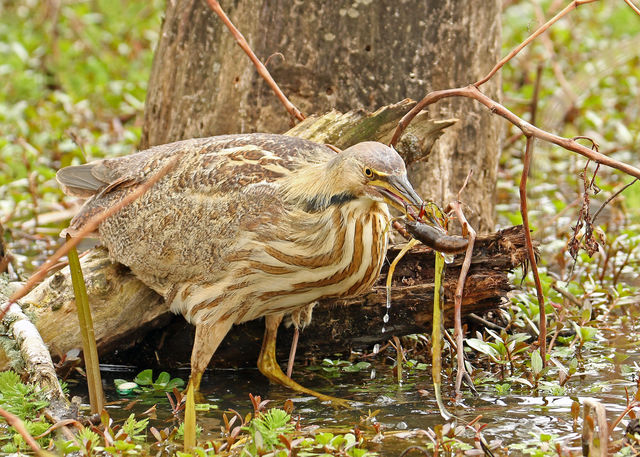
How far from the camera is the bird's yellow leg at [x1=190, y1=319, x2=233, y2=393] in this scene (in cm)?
423

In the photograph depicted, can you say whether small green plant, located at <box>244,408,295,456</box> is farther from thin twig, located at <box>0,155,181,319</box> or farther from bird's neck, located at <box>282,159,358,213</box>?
thin twig, located at <box>0,155,181,319</box>

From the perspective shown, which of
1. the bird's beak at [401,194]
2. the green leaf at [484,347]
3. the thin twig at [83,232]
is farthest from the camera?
the green leaf at [484,347]

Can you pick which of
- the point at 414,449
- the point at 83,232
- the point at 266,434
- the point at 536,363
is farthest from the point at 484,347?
the point at 83,232

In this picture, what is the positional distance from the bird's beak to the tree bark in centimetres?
175

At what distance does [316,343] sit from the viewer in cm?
471

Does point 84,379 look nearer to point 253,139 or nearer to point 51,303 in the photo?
point 51,303

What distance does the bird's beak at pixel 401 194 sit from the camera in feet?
11.6

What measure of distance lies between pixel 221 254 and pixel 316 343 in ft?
2.83

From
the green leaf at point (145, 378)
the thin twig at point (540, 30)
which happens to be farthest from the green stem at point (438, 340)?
the green leaf at point (145, 378)

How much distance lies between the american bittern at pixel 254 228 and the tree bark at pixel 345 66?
978 millimetres

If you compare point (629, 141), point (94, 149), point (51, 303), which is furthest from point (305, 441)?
point (629, 141)

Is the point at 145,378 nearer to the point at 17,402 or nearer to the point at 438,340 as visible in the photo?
the point at 17,402

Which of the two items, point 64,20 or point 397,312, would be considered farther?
point 64,20

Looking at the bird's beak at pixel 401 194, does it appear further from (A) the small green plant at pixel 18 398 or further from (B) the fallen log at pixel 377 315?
(A) the small green plant at pixel 18 398
